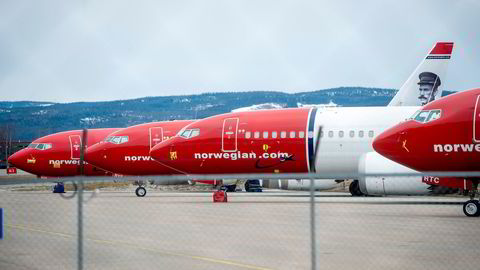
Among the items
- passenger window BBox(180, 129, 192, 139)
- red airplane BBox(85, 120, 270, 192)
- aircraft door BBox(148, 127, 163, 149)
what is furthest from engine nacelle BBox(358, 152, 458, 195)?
aircraft door BBox(148, 127, 163, 149)

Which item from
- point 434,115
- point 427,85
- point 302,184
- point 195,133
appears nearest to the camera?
point 434,115

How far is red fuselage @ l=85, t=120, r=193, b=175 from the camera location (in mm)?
37062

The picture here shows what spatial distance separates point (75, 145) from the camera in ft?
144

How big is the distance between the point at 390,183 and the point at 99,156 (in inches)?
594

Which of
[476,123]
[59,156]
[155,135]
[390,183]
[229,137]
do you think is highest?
[155,135]

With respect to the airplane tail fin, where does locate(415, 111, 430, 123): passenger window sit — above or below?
below

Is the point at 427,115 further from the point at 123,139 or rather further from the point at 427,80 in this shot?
the point at 427,80

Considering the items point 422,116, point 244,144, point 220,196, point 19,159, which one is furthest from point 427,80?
point 422,116

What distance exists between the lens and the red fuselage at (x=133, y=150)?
37062 mm

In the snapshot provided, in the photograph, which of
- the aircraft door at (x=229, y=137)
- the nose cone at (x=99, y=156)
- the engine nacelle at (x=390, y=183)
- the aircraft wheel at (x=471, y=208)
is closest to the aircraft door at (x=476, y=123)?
the engine nacelle at (x=390, y=183)

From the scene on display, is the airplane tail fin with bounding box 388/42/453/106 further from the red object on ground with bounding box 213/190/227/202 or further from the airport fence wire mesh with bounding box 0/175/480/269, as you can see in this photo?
the airport fence wire mesh with bounding box 0/175/480/269

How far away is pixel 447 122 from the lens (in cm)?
2281

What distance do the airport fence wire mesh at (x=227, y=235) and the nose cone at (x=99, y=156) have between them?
1040 inches

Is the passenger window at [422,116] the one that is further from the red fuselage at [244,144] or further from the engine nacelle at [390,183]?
the red fuselage at [244,144]
